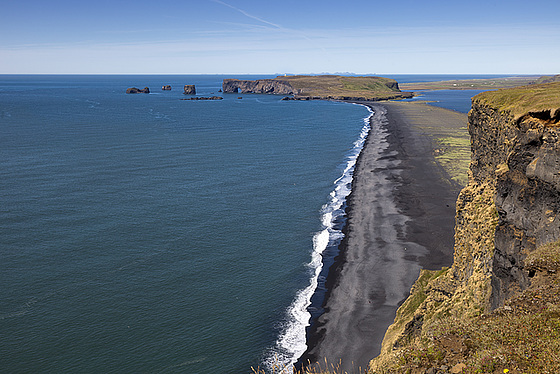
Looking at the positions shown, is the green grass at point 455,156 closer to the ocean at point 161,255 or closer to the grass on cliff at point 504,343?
the ocean at point 161,255

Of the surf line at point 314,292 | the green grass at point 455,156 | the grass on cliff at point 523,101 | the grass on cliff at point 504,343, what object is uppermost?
the grass on cliff at point 523,101

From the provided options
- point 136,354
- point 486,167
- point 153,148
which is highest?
point 486,167

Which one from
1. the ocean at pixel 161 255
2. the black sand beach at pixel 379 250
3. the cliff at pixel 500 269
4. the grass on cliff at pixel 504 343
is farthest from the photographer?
the black sand beach at pixel 379 250

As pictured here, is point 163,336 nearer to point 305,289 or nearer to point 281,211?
point 305,289

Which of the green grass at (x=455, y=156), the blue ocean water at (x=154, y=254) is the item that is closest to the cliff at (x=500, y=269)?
the blue ocean water at (x=154, y=254)

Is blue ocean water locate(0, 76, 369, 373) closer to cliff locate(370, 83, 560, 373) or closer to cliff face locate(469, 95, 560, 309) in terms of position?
cliff locate(370, 83, 560, 373)

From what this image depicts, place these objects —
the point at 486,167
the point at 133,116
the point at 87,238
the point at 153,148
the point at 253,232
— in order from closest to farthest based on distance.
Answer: the point at 486,167
the point at 87,238
the point at 253,232
the point at 153,148
the point at 133,116

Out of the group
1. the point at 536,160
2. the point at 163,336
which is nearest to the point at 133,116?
the point at 163,336

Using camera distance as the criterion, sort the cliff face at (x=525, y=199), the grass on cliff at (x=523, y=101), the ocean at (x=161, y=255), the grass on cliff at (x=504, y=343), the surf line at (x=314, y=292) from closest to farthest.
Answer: the grass on cliff at (x=504, y=343)
the cliff face at (x=525, y=199)
the grass on cliff at (x=523, y=101)
the surf line at (x=314, y=292)
the ocean at (x=161, y=255)

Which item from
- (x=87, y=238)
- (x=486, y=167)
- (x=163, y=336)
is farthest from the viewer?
(x=87, y=238)
